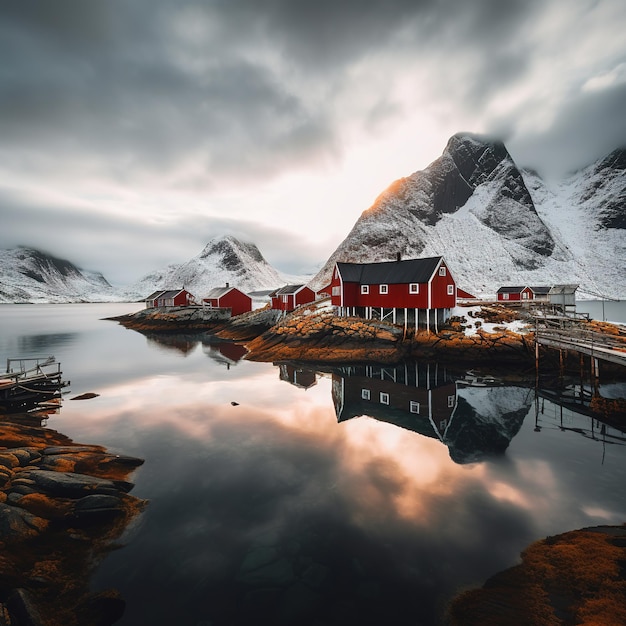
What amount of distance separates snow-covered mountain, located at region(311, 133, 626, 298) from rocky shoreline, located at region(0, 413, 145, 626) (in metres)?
111

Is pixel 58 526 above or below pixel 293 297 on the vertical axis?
below

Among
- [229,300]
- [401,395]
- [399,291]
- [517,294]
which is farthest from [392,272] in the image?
[229,300]

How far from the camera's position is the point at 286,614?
6.84 meters

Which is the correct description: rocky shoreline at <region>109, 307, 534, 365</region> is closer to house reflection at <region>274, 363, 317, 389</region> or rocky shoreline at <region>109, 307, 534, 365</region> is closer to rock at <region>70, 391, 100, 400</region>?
house reflection at <region>274, 363, 317, 389</region>

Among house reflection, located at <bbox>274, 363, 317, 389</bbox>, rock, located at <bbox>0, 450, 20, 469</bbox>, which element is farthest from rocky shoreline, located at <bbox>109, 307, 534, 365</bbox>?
rock, located at <bbox>0, 450, 20, 469</bbox>

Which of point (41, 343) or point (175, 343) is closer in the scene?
point (175, 343)

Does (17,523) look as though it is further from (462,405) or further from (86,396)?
(462,405)

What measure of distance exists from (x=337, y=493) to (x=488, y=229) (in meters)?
151

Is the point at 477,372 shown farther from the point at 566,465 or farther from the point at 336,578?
the point at 336,578

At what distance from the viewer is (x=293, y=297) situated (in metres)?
56.2

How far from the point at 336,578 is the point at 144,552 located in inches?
188

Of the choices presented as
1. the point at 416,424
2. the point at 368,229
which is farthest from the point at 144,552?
the point at 368,229

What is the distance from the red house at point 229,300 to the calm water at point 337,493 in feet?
171

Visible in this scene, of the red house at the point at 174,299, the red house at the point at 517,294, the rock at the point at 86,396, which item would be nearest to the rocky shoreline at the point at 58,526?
the rock at the point at 86,396
